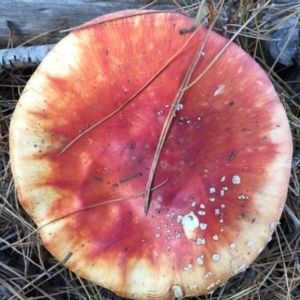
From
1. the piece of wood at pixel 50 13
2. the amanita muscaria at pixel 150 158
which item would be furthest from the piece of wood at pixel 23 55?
the amanita muscaria at pixel 150 158

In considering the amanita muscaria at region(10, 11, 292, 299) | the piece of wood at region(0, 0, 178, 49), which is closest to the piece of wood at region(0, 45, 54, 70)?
the piece of wood at region(0, 0, 178, 49)

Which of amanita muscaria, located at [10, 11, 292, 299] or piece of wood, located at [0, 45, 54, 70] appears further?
piece of wood, located at [0, 45, 54, 70]

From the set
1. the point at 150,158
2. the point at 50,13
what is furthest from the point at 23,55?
the point at 150,158

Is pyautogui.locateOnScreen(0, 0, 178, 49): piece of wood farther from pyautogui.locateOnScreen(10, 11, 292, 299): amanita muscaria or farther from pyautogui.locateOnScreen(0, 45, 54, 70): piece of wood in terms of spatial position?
pyautogui.locateOnScreen(10, 11, 292, 299): amanita muscaria

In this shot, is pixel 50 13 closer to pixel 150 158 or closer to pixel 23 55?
pixel 23 55

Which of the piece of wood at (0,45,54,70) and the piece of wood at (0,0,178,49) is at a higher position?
the piece of wood at (0,0,178,49)

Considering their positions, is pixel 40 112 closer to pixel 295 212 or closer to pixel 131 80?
pixel 131 80

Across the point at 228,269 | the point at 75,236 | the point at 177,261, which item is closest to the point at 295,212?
the point at 228,269
